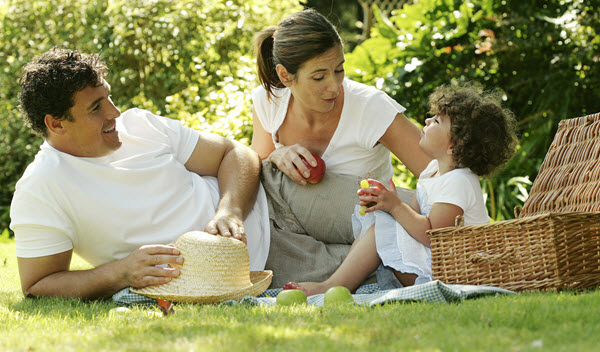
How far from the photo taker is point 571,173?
392 centimetres

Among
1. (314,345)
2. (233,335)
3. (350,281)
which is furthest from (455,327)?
(350,281)

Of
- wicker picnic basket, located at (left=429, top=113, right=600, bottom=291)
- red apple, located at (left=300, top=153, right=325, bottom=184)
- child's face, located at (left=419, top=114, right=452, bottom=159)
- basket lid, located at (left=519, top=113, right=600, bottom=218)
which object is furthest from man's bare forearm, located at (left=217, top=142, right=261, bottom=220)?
basket lid, located at (left=519, top=113, right=600, bottom=218)

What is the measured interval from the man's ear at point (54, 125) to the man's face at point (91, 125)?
20 mm

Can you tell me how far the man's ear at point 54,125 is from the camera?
3662 mm

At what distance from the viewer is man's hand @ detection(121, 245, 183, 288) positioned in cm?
341

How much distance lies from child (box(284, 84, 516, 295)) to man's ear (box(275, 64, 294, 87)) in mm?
872

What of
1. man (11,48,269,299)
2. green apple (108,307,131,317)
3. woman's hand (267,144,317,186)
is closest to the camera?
green apple (108,307,131,317)

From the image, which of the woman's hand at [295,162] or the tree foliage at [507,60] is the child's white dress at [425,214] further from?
the tree foliage at [507,60]

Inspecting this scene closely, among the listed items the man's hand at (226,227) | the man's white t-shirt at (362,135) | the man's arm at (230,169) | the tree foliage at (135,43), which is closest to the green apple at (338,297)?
the man's hand at (226,227)

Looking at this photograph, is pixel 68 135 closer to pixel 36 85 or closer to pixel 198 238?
pixel 36 85

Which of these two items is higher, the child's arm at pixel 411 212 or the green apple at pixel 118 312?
the child's arm at pixel 411 212

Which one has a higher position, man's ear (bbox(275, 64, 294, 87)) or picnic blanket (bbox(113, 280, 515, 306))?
man's ear (bbox(275, 64, 294, 87))

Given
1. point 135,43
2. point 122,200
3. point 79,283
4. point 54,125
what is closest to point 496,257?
point 122,200

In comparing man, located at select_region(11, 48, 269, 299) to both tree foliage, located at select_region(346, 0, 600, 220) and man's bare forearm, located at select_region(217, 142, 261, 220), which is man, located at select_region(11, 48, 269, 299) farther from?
tree foliage, located at select_region(346, 0, 600, 220)
